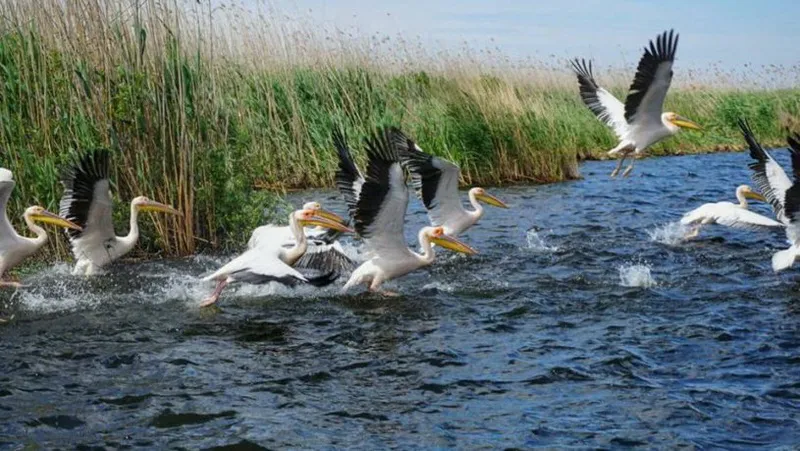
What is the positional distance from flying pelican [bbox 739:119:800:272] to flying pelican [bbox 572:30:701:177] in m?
1.91

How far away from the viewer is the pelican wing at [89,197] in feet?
26.5

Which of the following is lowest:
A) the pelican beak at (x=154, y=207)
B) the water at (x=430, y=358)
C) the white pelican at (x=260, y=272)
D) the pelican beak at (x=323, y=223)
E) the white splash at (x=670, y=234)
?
the white splash at (x=670, y=234)

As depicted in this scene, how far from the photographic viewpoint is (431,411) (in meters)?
5.58

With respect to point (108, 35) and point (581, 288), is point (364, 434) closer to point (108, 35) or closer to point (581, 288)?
point (581, 288)

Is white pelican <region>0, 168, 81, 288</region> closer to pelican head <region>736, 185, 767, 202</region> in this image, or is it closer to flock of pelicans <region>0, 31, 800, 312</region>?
flock of pelicans <region>0, 31, 800, 312</region>

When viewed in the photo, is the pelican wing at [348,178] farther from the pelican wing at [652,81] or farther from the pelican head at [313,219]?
the pelican wing at [652,81]

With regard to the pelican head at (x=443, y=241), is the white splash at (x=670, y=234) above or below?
below

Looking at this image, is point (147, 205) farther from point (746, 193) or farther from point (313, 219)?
point (746, 193)

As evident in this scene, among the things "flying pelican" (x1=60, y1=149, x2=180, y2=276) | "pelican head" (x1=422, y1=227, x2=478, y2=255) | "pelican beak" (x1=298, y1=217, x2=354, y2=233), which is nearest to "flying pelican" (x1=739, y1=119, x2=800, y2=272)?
"pelican head" (x1=422, y1=227, x2=478, y2=255)

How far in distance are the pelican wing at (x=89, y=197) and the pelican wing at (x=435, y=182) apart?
10.3 feet

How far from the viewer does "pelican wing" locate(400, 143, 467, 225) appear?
1011cm

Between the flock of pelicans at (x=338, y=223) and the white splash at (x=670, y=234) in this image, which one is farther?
the white splash at (x=670, y=234)

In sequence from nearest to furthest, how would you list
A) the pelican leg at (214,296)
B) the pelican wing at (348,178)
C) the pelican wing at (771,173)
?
the pelican leg at (214,296) → the pelican wing at (348,178) → the pelican wing at (771,173)

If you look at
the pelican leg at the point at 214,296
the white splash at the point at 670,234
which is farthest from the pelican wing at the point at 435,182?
the pelican leg at the point at 214,296
